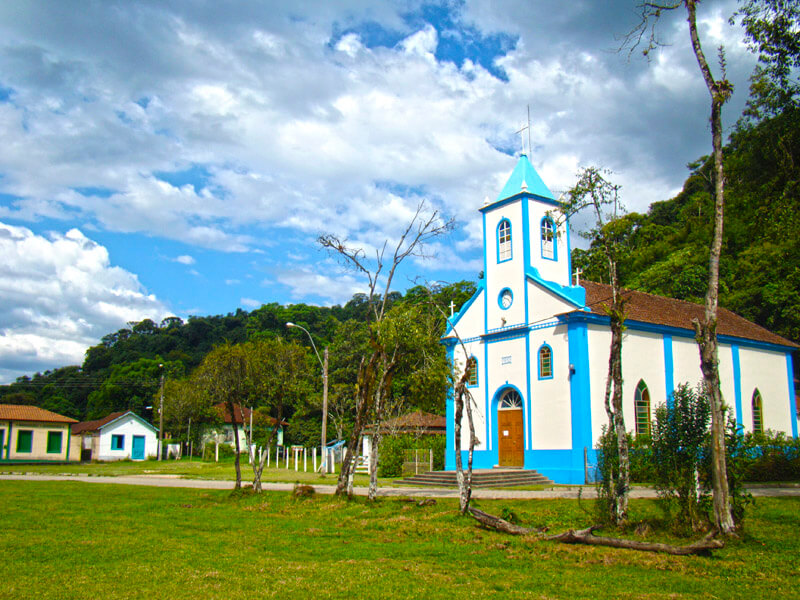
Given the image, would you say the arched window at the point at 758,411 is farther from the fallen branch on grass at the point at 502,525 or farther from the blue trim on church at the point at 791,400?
the fallen branch on grass at the point at 502,525

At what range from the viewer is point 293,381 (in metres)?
18.6

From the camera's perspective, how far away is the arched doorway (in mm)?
26453

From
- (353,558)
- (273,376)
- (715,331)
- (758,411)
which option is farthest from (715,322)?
(758,411)

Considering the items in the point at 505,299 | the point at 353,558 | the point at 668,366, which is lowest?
the point at 353,558

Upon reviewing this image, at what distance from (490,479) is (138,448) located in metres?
41.2

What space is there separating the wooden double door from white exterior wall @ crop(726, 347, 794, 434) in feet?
36.3

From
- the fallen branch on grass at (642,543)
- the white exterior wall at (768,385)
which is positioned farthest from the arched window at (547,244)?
the fallen branch on grass at (642,543)

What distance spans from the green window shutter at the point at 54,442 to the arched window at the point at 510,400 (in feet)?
125

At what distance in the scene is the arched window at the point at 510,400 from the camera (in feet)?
88.6

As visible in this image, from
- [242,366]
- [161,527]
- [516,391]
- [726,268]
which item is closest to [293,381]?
[242,366]

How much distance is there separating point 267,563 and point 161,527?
4.52 meters

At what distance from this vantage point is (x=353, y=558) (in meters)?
9.08

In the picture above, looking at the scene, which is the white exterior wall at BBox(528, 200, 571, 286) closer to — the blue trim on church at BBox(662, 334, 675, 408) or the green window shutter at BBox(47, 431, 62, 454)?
the blue trim on church at BBox(662, 334, 675, 408)

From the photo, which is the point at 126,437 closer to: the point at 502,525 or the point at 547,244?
the point at 547,244
